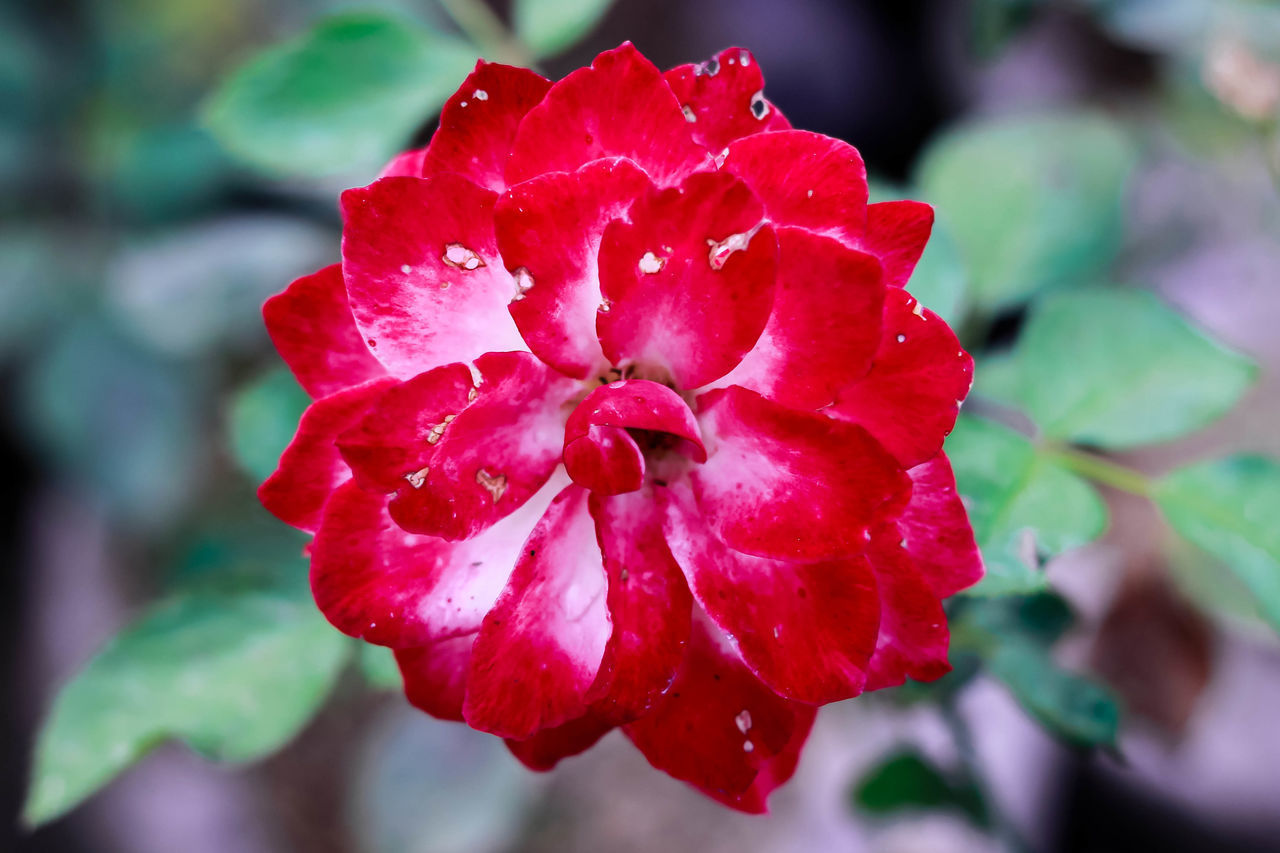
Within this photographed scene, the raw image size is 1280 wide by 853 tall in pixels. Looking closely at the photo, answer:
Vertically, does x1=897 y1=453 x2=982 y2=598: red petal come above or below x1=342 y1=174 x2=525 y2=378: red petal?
below

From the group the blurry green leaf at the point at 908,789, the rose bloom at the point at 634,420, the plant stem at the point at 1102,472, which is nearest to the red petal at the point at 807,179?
the rose bloom at the point at 634,420

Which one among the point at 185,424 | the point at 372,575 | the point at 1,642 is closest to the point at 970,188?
the point at 372,575

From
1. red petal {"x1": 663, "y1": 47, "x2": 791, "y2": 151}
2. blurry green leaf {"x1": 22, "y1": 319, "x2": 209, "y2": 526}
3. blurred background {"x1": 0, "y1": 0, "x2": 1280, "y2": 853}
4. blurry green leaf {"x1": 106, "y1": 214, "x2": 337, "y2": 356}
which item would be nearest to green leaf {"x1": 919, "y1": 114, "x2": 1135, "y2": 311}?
blurred background {"x1": 0, "y1": 0, "x2": 1280, "y2": 853}

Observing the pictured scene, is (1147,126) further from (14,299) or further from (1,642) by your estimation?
(1,642)

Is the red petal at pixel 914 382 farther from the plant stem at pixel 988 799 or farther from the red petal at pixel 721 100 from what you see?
the plant stem at pixel 988 799

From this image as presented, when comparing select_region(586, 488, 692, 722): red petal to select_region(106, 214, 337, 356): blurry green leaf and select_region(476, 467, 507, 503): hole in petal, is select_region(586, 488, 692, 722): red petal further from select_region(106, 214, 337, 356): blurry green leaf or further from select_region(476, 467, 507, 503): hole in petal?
select_region(106, 214, 337, 356): blurry green leaf

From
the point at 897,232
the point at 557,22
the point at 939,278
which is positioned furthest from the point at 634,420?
the point at 557,22

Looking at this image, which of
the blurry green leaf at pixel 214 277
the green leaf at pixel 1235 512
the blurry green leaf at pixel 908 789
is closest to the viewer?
the green leaf at pixel 1235 512
